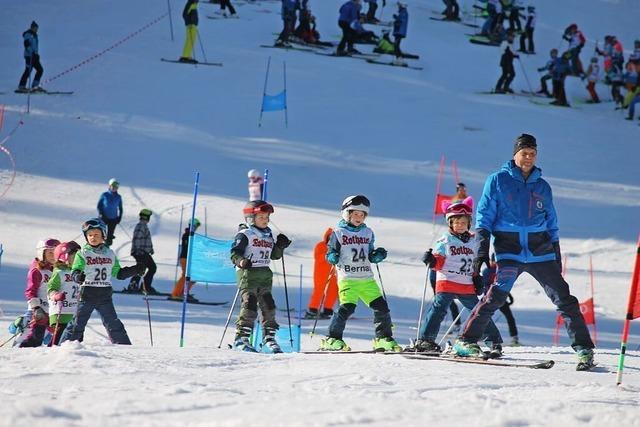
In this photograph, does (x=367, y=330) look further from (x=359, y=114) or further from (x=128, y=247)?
(x=359, y=114)

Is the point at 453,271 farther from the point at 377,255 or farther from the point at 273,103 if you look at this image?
the point at 273,103

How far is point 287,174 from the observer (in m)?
22.5

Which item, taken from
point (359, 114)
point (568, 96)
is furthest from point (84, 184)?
point (568, 96)

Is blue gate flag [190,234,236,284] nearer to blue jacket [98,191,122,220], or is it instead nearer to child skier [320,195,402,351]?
child skier [320,195,402,351]

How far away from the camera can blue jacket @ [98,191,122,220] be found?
17219mm

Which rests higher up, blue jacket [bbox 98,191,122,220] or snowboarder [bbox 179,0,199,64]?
snowboarder [bbox 179,0,199,64]

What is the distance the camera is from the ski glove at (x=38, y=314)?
9.91m

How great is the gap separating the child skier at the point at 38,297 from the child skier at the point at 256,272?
1822 millimetres

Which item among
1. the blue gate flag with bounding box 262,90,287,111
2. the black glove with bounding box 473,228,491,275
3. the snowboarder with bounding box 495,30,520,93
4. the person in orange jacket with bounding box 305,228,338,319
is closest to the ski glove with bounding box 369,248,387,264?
the black glove with bounding box 473,228,491,275

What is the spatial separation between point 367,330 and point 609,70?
68.7 feet

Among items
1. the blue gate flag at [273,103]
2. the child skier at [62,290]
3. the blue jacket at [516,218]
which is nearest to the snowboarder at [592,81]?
A: the blue gate flag at [273,103]

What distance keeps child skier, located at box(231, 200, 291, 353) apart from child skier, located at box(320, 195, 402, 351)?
487mm

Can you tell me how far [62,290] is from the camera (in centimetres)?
987

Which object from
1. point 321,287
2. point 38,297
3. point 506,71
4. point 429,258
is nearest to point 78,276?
point 38,297
